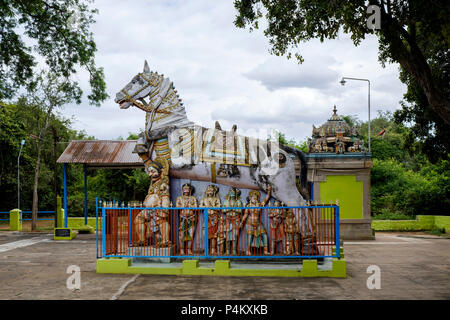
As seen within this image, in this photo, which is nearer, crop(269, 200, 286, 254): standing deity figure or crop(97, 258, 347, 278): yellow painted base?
crop(97, 258, 347, 278): yellow painted base

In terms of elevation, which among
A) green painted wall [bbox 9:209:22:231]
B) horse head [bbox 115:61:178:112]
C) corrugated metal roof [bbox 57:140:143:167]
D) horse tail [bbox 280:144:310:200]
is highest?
horse head [bbox 115:61:178:112]

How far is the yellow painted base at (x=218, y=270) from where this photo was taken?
27.8 feet

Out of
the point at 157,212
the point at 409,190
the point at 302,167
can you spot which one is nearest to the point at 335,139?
the point at 302,167

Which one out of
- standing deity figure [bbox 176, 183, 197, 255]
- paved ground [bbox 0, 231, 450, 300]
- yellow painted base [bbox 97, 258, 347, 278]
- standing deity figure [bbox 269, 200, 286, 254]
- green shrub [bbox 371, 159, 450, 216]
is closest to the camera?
paved ground [bbox 0, 231, 450, 300]

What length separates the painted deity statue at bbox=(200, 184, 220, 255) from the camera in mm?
9391

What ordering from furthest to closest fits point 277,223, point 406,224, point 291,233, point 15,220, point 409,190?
1. point 409,190
2. point 406,224
3. point 15,220
4. point 277,223
5. point 291,233

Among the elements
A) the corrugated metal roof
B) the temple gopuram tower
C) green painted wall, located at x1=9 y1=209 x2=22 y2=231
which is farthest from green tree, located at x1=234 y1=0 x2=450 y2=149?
green painted wall, located at x1=9 y1=209 x2=22 y2=231

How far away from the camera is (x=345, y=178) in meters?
17.6

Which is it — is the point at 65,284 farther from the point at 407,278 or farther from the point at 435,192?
the point at 435,192

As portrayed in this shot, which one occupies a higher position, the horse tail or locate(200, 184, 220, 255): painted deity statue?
the horse tail

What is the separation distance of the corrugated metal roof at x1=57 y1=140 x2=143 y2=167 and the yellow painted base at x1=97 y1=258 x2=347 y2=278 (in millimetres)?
8926

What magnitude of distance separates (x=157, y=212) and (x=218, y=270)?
1917mm

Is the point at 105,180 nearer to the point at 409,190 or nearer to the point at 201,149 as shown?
the point at 409,190

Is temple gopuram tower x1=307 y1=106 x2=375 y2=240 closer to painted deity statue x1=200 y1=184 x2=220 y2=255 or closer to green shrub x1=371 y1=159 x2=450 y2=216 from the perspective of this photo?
green shrub x1=371 y1=159 x2=450 y2=216
